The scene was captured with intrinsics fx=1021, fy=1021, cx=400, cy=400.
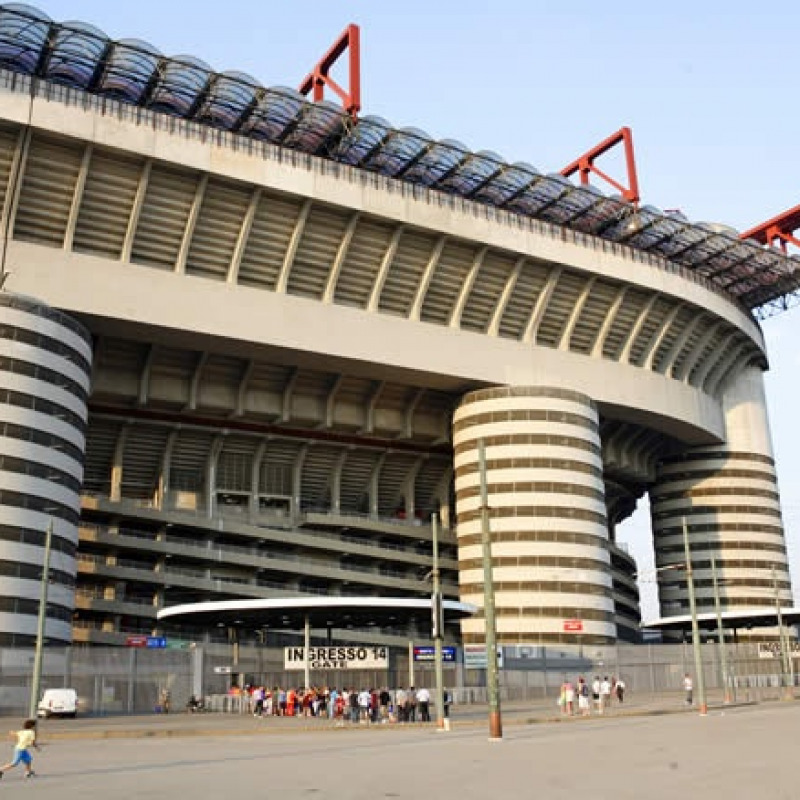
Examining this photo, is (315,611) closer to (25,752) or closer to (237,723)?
(237,723)

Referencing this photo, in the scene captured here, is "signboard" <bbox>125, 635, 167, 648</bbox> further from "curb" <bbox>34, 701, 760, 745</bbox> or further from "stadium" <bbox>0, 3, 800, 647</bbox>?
"curb" <bbox>34, 701, 760, 745</bbox>

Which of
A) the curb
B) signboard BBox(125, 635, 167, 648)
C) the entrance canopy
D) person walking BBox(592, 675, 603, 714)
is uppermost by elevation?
the entrance canopy

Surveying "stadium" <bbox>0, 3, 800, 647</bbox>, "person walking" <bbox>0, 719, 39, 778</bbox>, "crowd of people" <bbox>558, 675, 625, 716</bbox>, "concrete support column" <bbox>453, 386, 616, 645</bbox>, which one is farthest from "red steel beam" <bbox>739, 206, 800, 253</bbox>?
"person walking" <bbox>0, 719, 39, 778</bbox>

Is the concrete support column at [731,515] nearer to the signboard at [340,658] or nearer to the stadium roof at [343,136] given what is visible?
the stadium roof at [343,136]

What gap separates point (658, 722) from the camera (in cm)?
3341

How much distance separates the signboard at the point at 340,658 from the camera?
44.6m

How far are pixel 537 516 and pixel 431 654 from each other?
67.8ft

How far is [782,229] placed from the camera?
86500 mm

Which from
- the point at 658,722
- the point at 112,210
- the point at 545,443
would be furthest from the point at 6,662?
the point at 545,443

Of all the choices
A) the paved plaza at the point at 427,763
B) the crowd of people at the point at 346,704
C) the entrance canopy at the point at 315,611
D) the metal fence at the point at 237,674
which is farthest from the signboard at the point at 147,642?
the paved plaza at the point at 427,763

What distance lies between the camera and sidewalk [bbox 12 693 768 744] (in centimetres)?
3173

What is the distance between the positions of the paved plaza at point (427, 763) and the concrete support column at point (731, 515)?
2210 inches

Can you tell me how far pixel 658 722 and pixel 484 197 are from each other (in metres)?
41.4

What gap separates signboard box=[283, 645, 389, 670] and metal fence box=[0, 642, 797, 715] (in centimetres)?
123
